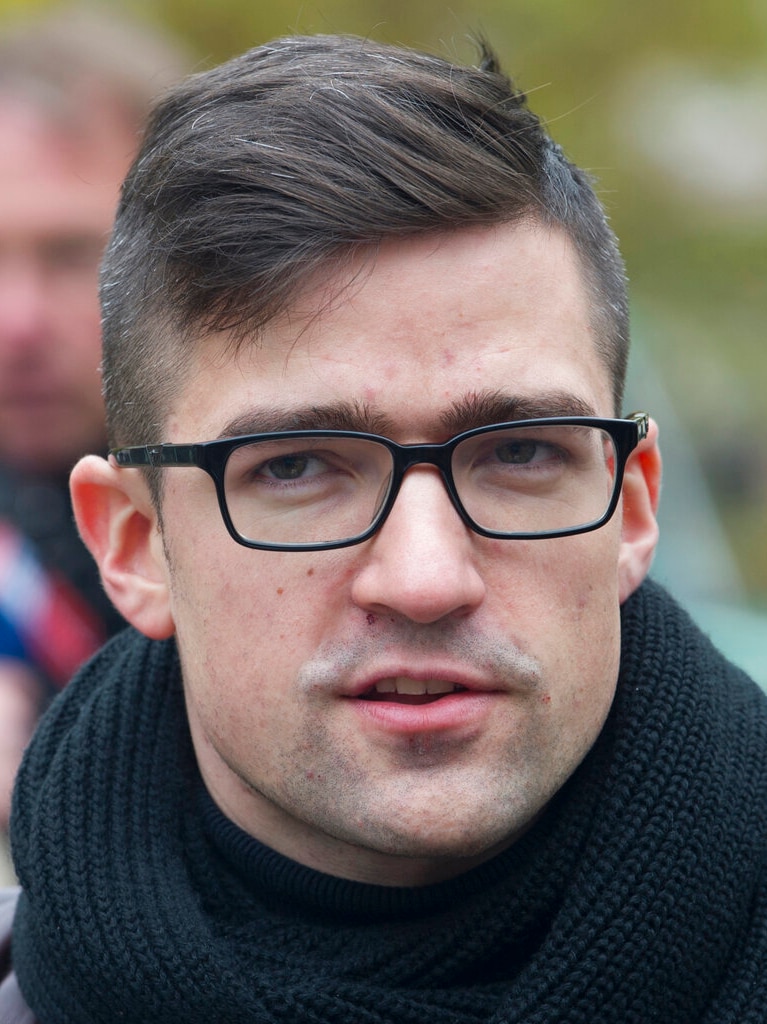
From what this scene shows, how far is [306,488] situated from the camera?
7.51 ft

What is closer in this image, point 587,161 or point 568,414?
point 568,414

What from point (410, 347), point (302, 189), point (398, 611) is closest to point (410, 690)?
point (398, 611)

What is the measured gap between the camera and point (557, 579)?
2258mm

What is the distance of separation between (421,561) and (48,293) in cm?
223

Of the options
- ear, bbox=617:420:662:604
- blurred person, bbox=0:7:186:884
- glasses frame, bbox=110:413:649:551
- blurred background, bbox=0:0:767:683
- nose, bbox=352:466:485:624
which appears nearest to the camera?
nose, bbox=352:466:485:624

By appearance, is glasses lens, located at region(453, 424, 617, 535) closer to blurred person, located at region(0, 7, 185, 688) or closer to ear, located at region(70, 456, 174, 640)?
ear, located at region(70, 456, 174, 640)

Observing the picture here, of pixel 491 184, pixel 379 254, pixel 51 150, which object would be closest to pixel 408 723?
pixel 379 254

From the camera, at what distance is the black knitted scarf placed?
2225mm

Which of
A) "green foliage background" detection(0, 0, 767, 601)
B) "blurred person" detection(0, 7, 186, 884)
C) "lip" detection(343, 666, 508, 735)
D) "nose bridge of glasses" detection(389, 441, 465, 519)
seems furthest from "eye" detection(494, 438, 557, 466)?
"green foliage background" detection(0, 0, 767, 601)

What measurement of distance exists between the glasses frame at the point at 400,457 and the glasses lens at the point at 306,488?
0.06 ft

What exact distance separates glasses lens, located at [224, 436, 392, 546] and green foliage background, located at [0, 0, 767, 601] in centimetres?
459

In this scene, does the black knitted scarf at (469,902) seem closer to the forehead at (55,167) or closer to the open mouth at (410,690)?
the open mouth at (410,690)

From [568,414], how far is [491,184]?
403 mm

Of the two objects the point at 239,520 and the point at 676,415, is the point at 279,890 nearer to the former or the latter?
the point at 239,520
